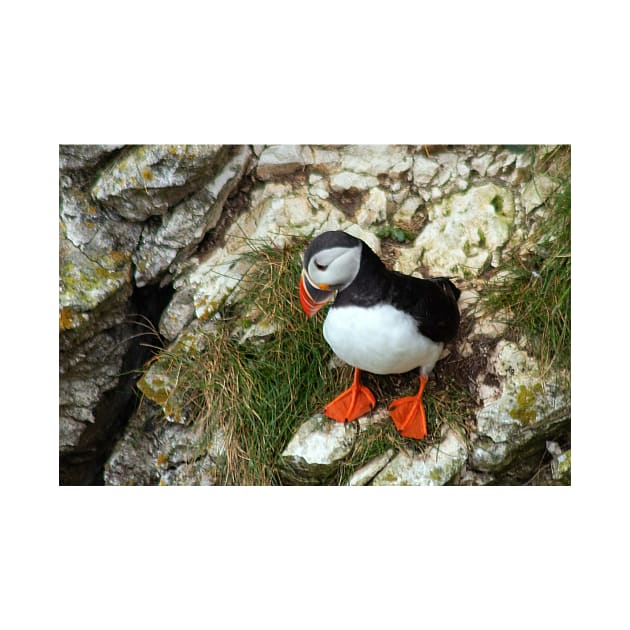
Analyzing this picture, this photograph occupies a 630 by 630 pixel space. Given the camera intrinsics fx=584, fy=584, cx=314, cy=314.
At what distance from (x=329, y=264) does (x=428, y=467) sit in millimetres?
973

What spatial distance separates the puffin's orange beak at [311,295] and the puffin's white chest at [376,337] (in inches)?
2.2

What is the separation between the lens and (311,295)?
2.08 meters

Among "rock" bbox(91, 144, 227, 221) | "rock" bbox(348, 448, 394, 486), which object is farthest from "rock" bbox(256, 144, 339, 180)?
"rock" bbox(348, 448, 394, 486)

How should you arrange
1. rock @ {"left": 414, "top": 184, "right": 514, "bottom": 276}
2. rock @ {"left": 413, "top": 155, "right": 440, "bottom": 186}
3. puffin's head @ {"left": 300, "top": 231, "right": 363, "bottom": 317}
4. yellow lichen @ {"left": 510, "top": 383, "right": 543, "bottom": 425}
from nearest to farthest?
1. puffin's head @ {"left": 300, "top": 231, "right": 363, "bottom": 317}
2. yellow lichen @ {"left": 510, "top": 383, "right": 543, "bottom": 425}
3. rock @ {"left": 414, "top": 184, "right": 514, "bottom": 276}
4. rock @ {"left": 413, "top": 155, "right": 440, "bottom": 186}

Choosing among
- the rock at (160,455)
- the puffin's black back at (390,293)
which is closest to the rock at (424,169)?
the puffin's black back at (390,293)

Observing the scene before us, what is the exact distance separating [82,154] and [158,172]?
351mm

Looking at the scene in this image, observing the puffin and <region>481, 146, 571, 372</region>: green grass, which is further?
<region>481, 146, 571, 372</region>: green grass

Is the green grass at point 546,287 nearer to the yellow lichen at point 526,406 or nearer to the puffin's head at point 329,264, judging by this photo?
the yellow lichen at point 526,406

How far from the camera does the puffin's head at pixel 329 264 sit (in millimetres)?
1980

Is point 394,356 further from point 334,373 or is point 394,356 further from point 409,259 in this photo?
point 409,259

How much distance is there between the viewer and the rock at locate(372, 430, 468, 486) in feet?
7.76

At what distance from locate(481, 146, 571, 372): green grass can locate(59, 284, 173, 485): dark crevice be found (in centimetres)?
159

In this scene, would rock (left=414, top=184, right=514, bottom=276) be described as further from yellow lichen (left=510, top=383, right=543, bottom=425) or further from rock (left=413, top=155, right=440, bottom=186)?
yellow lichen (left=510, top=383, right=543, bottom=425)

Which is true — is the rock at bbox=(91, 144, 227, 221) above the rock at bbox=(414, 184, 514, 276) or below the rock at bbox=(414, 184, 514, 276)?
above
